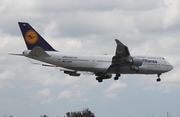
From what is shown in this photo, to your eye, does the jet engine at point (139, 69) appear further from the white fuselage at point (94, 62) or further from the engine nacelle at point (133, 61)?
the engine nacelle at point (133, 61)

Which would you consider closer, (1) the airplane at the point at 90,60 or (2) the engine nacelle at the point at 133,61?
(1) the airplane at the point at 90,60

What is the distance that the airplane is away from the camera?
70.9 metres

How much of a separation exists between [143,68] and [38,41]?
1497cm

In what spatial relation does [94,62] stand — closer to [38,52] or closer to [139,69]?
[139,69]

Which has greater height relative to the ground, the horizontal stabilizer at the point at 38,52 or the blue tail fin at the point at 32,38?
the blue tail fin at the point at 32,38

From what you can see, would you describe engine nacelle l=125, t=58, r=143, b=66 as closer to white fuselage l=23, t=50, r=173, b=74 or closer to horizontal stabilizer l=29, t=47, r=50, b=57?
white fuselage l=23, t=50, r=173, b=74

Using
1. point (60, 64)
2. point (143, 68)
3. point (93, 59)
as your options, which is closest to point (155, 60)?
point (143, 68)

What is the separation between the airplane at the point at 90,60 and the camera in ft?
233

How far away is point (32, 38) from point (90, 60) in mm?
8472

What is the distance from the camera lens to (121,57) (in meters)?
72.9

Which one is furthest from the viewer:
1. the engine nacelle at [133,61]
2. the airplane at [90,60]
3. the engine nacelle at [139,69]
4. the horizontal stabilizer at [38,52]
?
the engine nacelle at [139,69]

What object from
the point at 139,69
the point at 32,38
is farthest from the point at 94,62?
the point at 32,38

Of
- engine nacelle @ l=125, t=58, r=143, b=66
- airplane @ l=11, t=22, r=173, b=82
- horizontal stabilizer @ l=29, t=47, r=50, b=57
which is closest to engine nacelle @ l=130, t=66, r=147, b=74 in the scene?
airplane @ l=11, t=22, r=173, b=82

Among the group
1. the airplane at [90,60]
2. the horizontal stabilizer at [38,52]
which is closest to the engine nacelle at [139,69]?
the airplane at [90,60]
